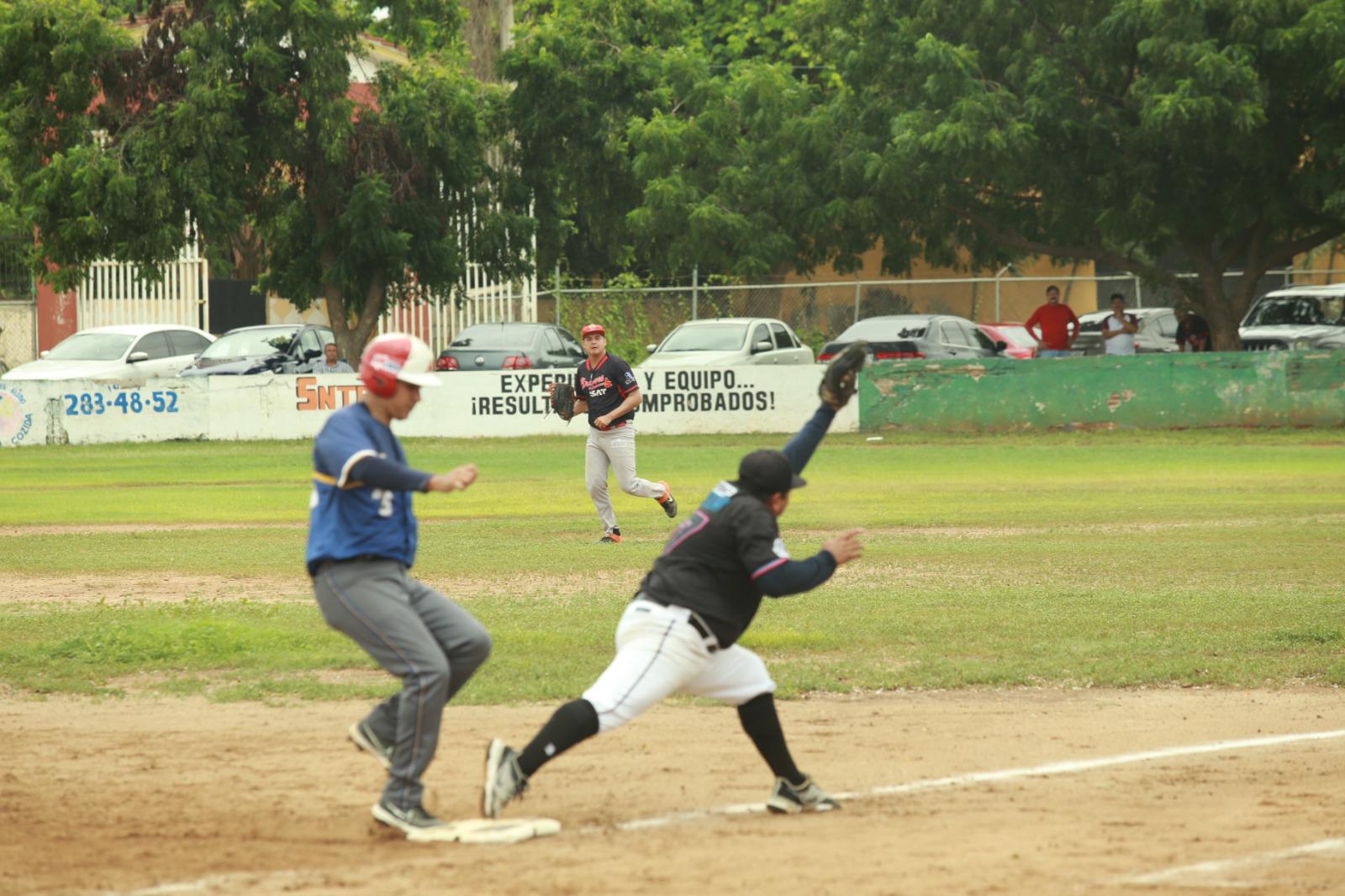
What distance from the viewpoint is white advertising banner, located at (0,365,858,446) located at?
29891 millimetres

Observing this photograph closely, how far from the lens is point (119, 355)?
33.2 m

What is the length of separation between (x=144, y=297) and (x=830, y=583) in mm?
29958

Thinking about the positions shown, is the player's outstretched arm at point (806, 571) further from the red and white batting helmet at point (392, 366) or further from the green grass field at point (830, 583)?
the green grass field at point (830, 583)

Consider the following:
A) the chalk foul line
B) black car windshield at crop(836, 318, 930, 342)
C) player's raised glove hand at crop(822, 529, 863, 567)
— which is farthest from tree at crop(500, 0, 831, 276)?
player's raised glove hand at crop(822, 529, 863, 567)

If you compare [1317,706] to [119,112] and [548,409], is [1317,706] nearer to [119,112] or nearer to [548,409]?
[548,409]

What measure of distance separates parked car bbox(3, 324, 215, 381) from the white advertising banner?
196cm

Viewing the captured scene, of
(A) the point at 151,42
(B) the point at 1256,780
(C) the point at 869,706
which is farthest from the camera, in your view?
(A) the point at 151,42

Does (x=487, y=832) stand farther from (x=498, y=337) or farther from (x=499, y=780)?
(x=498, y=337)

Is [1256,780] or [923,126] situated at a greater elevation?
[923,126]

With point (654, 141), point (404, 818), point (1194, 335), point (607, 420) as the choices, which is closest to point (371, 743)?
point (404, 818)

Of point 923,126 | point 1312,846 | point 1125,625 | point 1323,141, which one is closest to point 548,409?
point 923,126

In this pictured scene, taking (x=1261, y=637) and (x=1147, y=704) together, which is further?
(x=1261, y=637)

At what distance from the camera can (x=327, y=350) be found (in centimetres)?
3083

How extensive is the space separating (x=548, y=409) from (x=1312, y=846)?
2409 centimetres
